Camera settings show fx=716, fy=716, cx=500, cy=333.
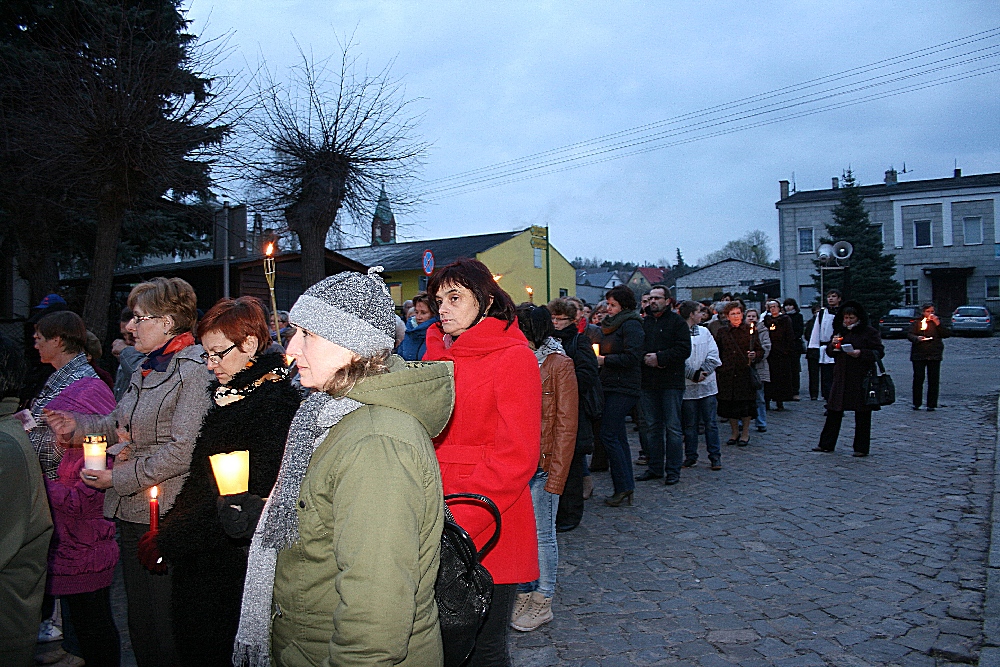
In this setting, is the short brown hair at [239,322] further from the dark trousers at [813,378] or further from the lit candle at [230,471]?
the dark trousers at [813,378]

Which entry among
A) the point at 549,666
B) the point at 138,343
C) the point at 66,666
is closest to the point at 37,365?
the point at 66,666

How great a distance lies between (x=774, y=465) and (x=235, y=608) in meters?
7.30

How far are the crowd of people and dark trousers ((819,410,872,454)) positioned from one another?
5.70 meters

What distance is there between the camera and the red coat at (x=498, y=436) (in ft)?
9.16

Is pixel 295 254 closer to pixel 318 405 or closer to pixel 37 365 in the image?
pixel 37 365

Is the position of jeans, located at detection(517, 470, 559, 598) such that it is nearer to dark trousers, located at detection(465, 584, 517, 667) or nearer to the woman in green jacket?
dark trousers, located at detection(465, 584, 517, 667)

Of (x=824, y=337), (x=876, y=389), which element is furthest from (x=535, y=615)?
(x=824, y=337)

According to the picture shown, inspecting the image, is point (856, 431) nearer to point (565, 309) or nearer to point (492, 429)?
point (565, 309)

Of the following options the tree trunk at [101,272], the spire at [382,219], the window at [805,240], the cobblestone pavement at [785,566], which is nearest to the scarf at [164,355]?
the cobblestone pavement at [785,566]

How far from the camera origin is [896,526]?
623 cm

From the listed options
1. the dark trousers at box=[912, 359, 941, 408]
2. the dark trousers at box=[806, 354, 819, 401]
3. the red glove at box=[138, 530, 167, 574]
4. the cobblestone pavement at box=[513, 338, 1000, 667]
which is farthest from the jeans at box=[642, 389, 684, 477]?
the dark trousers at box=[806, 354, 819, 401]

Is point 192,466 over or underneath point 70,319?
underneath

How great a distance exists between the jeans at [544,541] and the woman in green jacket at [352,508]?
246cm

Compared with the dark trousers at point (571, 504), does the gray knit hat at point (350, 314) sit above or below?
above
